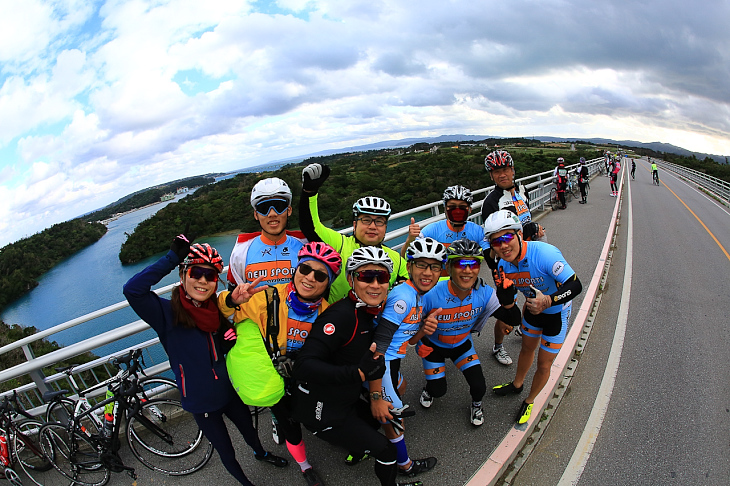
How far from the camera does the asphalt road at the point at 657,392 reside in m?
2.92

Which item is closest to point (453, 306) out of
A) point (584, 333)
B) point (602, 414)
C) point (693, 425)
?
point (602, 414)

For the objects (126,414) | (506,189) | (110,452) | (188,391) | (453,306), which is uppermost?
(506,189)

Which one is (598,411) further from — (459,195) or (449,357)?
(459,195)

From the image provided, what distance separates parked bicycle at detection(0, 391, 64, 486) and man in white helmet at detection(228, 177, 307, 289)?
8.14 feet

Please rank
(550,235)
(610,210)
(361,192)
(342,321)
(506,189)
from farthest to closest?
(361,192) → (610,210) → (550,235) → (506,189) → (342,321)

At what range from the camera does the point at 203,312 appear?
8.55ft

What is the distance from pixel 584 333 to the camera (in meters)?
5.09

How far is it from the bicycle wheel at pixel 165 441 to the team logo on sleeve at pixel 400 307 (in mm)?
2371

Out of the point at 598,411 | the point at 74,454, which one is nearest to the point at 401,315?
the point at 598,411

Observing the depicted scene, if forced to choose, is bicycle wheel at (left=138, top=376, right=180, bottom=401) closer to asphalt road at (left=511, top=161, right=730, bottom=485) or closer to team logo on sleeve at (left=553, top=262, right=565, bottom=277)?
asphalt road at (left=511, top=161, right=730, bottom=485)

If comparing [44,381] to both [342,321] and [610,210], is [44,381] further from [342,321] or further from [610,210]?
[610,210]

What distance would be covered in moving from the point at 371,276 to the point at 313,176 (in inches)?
48.0

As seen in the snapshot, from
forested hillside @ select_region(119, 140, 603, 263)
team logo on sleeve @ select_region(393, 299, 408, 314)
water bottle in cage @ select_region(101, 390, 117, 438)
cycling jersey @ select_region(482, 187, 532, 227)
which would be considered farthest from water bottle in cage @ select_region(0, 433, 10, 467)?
forested hillside @ select_region(119, 140, 603, 263)

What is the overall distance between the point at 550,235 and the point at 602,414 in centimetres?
785
